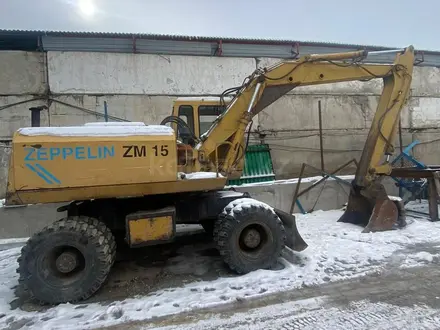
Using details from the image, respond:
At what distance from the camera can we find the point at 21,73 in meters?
8.77

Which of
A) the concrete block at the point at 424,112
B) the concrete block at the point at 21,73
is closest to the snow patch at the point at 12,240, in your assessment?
the concrete block at the point at 21,73

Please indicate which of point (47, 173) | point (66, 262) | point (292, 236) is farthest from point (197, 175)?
point (66, 262)

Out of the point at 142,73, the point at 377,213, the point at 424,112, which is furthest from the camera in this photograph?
the point at 424,112

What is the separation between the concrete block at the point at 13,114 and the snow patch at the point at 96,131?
5899 mm

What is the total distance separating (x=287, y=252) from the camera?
5180 millimetres

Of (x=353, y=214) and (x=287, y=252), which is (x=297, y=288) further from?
(x=353, y=214)

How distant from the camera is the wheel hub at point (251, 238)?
4.57 meters

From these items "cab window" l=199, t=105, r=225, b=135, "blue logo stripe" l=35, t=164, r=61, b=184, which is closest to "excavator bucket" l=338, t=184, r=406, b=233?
"cab window" l=199, t=105, r=225, b=135

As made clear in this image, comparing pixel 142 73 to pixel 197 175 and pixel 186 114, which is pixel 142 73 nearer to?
pixel 186 114

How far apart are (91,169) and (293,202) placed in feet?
20.1

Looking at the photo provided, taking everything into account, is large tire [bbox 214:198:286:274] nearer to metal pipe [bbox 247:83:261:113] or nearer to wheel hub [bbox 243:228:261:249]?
wheel hub [bbox 243:228:261:249]

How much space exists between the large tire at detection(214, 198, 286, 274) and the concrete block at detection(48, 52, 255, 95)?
639cm

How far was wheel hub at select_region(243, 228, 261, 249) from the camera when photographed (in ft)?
15.0

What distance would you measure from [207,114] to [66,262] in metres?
3.56
